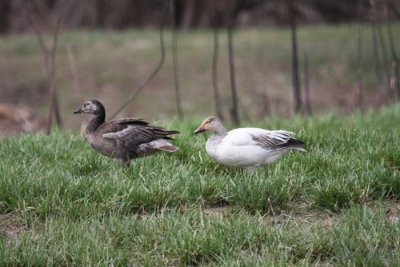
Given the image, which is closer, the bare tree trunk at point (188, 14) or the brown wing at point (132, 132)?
the brown wing at point (132, 132)

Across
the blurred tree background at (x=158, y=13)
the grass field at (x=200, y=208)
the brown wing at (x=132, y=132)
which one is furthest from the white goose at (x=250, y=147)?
the blurred tree background at (x=158, y=13)

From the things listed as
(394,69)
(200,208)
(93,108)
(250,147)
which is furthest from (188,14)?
(200,208)

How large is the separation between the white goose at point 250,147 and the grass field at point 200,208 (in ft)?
0.43

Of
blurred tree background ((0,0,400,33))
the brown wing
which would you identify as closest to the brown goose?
the brown wing

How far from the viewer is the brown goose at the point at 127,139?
23.5ft

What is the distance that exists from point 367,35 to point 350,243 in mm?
14179

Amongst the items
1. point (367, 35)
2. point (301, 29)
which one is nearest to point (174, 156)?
point (367, 35)

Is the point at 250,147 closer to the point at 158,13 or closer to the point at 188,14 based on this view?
the point at 188,14

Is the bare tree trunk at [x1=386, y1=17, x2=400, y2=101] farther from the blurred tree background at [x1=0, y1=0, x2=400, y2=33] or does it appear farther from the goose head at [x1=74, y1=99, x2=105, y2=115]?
the blurred tree background at [x1=0, y1=0, x2=400, y2=33]

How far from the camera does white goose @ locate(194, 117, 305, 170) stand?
21.6 feet

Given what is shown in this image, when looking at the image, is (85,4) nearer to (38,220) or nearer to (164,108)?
(164,108)

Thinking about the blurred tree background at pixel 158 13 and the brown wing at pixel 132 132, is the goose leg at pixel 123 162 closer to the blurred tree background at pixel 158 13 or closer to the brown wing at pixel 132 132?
the brown wing at pixel 132 132

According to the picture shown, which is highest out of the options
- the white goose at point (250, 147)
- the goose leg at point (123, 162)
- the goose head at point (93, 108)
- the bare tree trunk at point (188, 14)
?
the bare tree trunk at point (188, 14)

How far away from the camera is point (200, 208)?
5973 millimetres
